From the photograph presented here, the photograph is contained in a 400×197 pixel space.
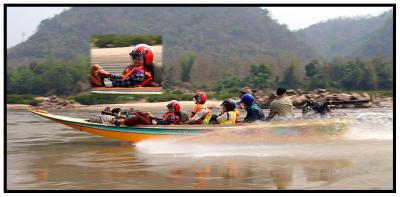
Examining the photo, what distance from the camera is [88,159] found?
11.4 metres

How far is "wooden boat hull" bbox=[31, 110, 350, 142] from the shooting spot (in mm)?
12180

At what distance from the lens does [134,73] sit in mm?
15117

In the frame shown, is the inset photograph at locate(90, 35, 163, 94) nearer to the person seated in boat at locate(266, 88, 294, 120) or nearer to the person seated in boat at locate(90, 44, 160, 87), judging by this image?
the person seated in boat at locate(90, 44, 160, 87)

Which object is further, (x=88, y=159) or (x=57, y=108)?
(x=57, y=108)

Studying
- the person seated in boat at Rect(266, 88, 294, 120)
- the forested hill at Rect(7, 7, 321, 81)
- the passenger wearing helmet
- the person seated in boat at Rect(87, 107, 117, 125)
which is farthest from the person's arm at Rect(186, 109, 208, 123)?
the forested hill at Rect(7, 7, 321, 81)

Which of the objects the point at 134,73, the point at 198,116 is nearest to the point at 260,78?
the point at 134,73

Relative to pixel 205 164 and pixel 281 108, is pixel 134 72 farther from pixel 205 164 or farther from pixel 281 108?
pixel 205 164

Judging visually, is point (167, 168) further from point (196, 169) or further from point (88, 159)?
point (88, 159)

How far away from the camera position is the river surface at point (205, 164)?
8.75m

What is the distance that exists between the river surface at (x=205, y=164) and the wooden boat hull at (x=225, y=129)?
19cm

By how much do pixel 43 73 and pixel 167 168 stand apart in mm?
39602

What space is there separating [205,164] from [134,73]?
17.1 feet

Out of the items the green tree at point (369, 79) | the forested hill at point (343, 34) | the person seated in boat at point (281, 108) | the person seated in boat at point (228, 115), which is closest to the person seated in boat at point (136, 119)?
the person seated in boat at point (228, 115)

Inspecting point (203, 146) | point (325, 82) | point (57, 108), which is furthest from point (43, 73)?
point (203, 146)
